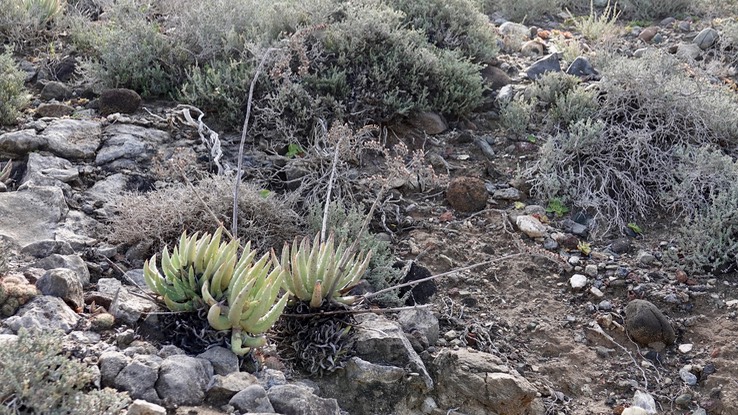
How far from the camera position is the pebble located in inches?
171

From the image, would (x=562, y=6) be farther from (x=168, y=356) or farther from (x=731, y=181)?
(x=168, y=356)

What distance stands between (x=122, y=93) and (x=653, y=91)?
4.19 m

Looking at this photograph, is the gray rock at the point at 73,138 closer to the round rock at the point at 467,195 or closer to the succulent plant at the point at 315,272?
the succulent plant at the point at 315,272

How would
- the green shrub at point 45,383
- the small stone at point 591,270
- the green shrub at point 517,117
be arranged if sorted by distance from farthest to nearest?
the green shrub at point 517,117 → the small stone at point 591,270 → the green shrub at point 45,383

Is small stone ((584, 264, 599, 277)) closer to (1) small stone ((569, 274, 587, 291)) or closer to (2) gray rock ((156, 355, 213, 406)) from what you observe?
(1) small stone ((569, 274, 587, 291))

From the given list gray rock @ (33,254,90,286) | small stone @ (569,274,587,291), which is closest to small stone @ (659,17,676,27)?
small stone @ (569,274,587,291)

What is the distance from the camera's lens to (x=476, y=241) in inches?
208

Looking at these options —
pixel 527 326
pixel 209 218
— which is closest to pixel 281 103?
pixel 209 218

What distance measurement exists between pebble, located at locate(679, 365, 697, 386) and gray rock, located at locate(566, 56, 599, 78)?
10.9 feet

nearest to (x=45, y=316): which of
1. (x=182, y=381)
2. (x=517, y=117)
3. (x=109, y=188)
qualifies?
(x=182, y=381)

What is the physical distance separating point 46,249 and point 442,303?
2.29 metres

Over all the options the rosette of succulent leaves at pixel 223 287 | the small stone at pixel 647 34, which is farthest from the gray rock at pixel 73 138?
the small stone at pixel 647 34

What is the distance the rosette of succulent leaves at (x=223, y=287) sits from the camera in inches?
139

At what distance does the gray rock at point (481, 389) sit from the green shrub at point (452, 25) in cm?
376
